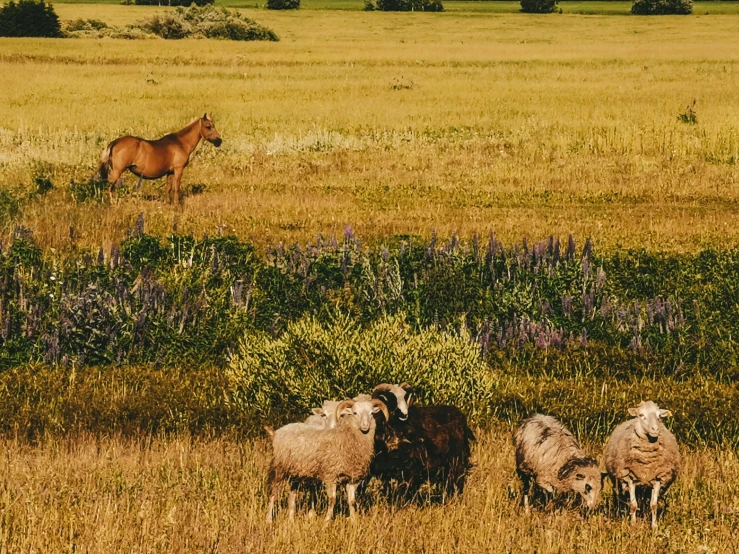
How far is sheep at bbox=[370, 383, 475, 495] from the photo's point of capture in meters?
7.94

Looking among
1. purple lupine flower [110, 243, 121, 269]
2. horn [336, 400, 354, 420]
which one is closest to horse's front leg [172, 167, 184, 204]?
purple lupine flower [110, 243, 121, 269]

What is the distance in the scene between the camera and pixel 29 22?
79.7 meters

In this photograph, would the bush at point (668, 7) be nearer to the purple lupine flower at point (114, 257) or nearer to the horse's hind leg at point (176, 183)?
the horse's hind leg at point (176, 183)

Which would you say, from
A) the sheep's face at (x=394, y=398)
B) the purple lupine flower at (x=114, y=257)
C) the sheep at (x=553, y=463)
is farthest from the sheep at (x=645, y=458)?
the purple lupine flower at (x=114, y=257)

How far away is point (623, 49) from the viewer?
7475 centimetres

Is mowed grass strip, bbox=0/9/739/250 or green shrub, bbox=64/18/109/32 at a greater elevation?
green shrub, bbox=64/18/109/32

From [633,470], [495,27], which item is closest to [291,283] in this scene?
[633,470]

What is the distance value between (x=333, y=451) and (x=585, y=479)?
175 cm

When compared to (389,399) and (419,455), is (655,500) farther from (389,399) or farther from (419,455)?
(389,399)

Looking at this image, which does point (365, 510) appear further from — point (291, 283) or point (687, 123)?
point (687, 123)

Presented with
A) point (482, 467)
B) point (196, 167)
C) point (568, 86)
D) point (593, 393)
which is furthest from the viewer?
point (568, 86)

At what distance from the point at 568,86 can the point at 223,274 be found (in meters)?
39.1

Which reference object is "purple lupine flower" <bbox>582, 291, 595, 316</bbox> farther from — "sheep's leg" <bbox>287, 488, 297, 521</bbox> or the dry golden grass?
"sheep's leg" <bbox>287, 488, 297, 521</bbox>

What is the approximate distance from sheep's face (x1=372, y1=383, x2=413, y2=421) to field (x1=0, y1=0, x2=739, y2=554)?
0.66 metres
